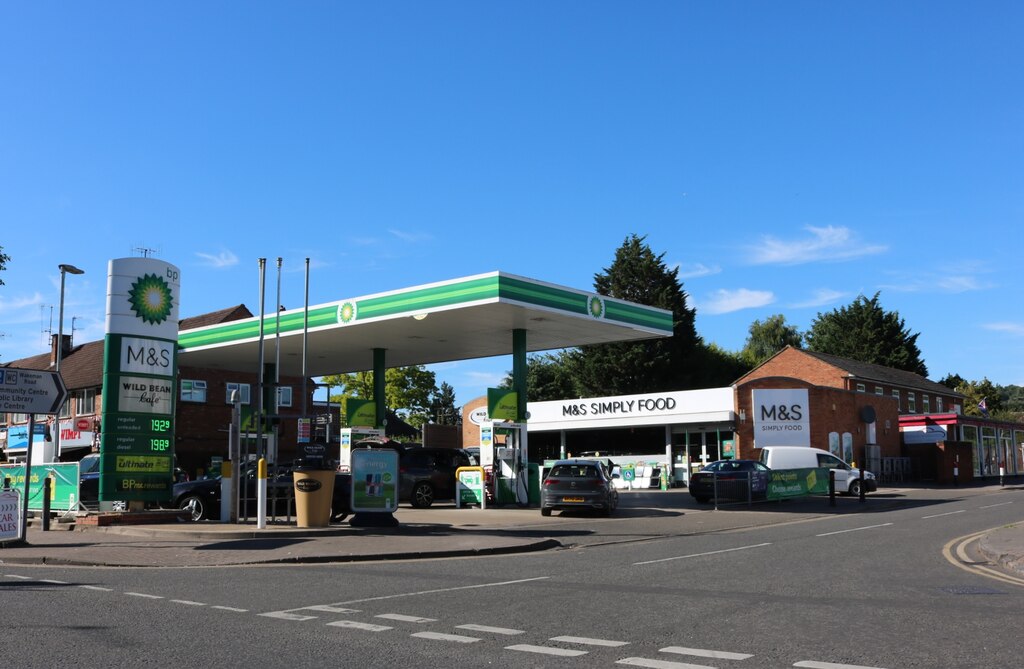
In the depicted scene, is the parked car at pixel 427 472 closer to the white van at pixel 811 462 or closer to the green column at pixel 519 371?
the green column at pixel 519 371

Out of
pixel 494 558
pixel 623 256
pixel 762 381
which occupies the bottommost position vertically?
pixel 494 558

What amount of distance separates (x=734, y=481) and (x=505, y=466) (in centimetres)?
706

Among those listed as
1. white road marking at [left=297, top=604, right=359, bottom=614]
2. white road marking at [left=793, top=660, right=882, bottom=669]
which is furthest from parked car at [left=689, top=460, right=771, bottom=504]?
white road marking at [left=793, top=660, right=882, bottom=669]

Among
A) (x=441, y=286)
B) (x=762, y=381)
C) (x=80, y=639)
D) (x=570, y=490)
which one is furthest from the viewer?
(x=762, y=381)

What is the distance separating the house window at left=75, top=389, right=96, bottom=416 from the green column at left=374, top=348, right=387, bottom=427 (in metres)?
22.4

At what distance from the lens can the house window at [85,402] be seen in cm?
5092

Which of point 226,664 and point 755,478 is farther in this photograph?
point 755,478

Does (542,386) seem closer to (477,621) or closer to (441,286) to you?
(441,286)

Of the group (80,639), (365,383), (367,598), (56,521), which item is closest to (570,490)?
(56,521)

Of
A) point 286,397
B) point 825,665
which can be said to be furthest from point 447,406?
point 825,665

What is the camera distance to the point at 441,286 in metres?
27.0

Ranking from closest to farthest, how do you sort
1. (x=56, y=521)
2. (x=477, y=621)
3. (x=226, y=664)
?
(x=226, y=664) < (x=477, y=621) < (x=56, y=521)

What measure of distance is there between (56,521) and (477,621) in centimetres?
1650

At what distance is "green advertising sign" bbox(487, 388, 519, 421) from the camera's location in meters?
28.6
